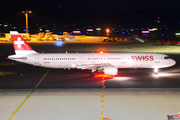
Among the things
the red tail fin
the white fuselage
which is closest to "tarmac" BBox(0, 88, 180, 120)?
the white fuselage

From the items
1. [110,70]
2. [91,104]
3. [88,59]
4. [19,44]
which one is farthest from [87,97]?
[19,44]

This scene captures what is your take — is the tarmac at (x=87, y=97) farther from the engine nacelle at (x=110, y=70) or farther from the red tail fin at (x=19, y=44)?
the red tail fin at (x=19, y=44)

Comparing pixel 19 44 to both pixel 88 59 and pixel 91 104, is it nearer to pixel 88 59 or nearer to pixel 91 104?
pixel 88 59

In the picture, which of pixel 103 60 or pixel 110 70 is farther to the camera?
pixel 103 60

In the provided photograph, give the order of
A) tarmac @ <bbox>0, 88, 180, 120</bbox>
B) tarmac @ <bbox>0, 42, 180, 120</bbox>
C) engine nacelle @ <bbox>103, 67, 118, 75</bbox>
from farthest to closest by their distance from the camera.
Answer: engine nacelle @ <bbox>103, 67, 118, 75</bbox> < tarmac @ <bbox>0, 42, 180, 120</bbox> < tarmac @ <bbox>0, 88, 180, 120</bbox>

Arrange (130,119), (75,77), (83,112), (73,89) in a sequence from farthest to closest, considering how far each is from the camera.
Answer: (75,77)
(73,89)
(83,112)
(130,119)

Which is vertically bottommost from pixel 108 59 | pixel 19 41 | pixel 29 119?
pixel 29 119

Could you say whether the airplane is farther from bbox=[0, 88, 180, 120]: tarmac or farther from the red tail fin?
bbox=[0, 88, 180, 120]: tarmac

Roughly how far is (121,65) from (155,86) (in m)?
10.0

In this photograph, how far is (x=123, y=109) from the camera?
76.8 feet

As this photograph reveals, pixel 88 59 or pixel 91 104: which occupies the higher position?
pixel 88 59

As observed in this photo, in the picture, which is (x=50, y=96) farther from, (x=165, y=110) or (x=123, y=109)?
(x=165, y=110)

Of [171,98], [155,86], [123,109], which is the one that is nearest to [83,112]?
[123,109]

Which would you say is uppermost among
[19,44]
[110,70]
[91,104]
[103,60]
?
[19,44]
